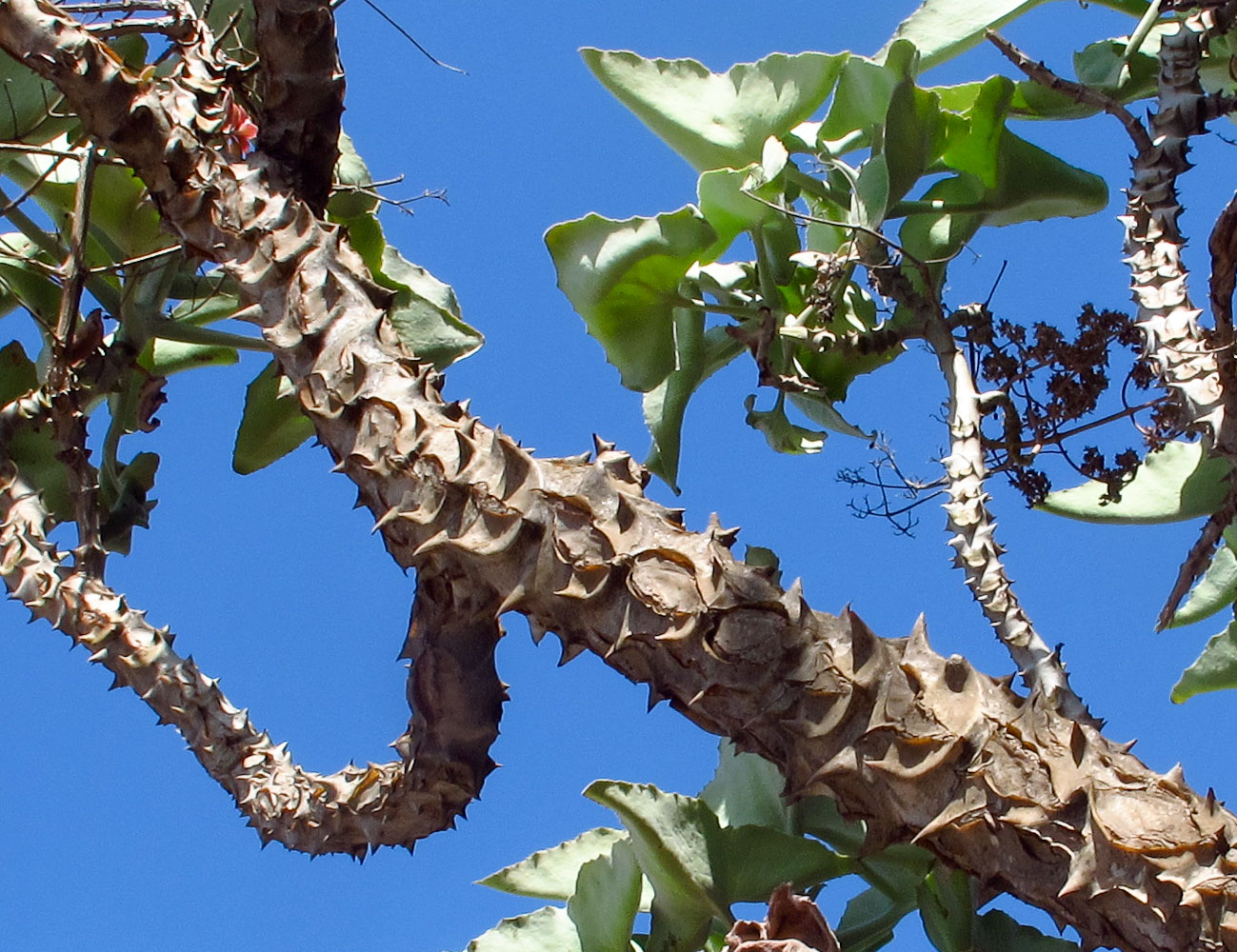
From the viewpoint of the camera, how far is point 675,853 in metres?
0.68

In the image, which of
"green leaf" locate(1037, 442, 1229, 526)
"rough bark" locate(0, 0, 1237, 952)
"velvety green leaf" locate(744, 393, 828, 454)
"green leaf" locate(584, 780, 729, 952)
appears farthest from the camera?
"velvety green leaf" locate(744, 393, 828, 454)

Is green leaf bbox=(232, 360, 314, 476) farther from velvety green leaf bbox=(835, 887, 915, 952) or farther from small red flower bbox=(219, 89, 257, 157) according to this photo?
velvety green leaf bbox=(835, 887, 915, 952)

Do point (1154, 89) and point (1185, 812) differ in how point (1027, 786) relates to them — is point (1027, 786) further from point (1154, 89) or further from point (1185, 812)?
point (1154, 89)

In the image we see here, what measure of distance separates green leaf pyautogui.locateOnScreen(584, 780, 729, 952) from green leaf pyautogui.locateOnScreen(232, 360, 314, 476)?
495 millimetres

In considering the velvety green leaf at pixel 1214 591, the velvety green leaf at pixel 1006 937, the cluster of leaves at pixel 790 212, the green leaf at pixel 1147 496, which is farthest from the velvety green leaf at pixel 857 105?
the velvety green leaf at pixel 1006 937

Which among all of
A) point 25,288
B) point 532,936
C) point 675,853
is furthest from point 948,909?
point 25,288

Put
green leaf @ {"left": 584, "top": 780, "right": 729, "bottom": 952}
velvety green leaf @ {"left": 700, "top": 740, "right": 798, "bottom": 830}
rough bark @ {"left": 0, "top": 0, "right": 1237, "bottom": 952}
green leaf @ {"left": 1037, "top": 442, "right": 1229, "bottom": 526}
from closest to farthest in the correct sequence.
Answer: rough bark @ {"left": 0, "top": 0, "right": 1237, "bottom": 952}, green leaf @ {"left": 584, "top": 780, "right": 729, "bottom": 952}, velvety green leaf @ {"left": 700, "top": 740, "right": 798, "bottom": 830}, green leaf @ {"left": 1037, "top": 442, "right": 1229, "bottom": 526}

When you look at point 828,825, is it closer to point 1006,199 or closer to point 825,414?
point 825,414

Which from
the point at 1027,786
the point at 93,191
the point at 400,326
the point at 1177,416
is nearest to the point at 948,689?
the point at 1027,786

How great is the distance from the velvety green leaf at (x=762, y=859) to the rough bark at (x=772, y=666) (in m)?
0.15

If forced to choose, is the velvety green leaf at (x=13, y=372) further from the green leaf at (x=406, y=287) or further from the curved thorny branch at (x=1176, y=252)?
the curved thorny branch at (x=1176, y=252)

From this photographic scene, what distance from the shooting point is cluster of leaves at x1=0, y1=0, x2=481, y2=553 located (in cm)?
97

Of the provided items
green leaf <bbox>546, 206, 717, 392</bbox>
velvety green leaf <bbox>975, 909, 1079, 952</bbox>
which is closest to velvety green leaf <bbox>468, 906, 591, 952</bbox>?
velvety green leaf <bbox>975, 909, 1079, 952</bbox>

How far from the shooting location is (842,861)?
0.72 meters
